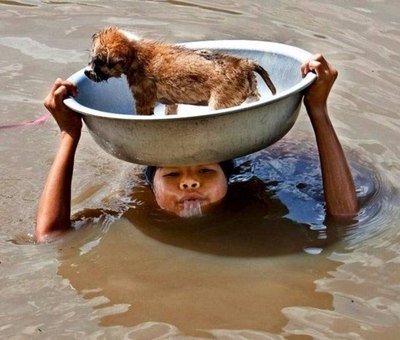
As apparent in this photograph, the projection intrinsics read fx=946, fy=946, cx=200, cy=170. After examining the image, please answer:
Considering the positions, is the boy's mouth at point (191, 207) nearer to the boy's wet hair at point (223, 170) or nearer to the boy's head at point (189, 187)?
the boy's head at point (189, 187)

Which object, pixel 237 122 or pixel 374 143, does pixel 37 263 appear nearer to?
pixel 237 122

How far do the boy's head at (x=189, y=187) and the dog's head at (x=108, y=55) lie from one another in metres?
0.49

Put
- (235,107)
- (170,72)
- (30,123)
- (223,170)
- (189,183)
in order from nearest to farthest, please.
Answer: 1. (235,107)
2. (170,72)
3. (189,183)
4. (223,170)
5. (30,123)

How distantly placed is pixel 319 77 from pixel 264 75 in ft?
0.96

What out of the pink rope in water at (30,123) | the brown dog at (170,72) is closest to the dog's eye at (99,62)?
the brown dog at (170,72)

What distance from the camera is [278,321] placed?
10.3 ft

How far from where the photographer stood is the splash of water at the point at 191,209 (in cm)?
385

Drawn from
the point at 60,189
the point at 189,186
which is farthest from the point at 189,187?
the point at 60,189

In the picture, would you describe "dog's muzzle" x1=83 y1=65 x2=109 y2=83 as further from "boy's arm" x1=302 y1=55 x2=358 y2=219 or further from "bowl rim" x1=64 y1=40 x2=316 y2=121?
"boy's arm" x1=302 y1=55 x2=358 y2=219

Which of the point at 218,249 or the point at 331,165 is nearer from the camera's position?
the point at 218,249

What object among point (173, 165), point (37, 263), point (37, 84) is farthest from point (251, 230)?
point (37, 84)

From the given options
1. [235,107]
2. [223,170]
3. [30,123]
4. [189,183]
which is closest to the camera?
[235,107]

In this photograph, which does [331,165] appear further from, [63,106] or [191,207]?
[63,106]

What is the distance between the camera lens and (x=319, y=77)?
11.4 ft
